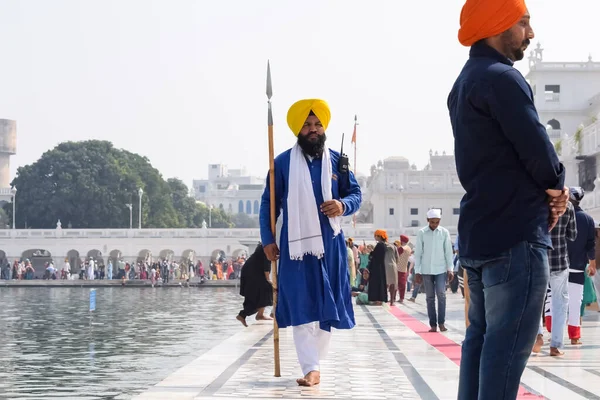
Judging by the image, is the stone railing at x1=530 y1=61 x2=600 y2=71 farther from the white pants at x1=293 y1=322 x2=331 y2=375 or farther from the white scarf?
the white pants at x1=293 y1=322 x2=331 y2=375

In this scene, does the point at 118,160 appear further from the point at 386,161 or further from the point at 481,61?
the point at 481,61

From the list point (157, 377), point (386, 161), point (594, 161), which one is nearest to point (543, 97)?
point (594, 161)

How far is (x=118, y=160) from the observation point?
104 meters

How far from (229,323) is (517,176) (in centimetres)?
1402

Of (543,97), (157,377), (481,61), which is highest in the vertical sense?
(543,97)

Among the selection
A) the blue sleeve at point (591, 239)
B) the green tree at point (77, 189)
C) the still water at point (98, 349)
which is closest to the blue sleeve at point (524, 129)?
the still water at point (98, 349)

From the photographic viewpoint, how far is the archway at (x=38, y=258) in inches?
3365

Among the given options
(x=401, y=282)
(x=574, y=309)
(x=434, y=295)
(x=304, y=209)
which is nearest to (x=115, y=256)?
(x=401, y=282)

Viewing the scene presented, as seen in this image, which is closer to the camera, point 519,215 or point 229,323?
point 519,215

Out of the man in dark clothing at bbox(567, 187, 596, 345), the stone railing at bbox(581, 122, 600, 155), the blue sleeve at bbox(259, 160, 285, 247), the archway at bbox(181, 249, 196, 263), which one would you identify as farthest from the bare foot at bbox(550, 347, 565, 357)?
the archway at bbox(181, 249, 196, 263)

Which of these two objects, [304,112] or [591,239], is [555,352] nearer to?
[591,239]

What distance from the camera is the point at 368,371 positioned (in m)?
8.52

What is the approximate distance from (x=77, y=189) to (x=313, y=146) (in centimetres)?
9117

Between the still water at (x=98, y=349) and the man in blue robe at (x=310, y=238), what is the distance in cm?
134
